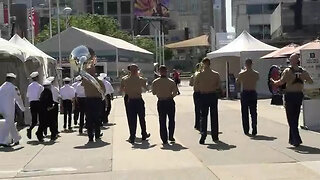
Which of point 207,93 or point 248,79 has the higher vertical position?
point 248,79

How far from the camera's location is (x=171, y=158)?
1065cm

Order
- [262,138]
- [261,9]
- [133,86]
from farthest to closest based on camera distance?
[261,9]
[262,138]
[133,86]

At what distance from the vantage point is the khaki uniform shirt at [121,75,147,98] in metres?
12.9

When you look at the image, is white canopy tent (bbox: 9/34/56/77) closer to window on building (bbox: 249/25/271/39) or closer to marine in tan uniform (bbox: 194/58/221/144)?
marine in tan uniform (bbox: 194/58/221/144)

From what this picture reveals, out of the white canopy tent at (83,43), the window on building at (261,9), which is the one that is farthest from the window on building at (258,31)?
the white canopy tent at (83,43)

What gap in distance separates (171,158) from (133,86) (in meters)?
2.72

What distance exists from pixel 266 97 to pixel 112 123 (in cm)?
1365

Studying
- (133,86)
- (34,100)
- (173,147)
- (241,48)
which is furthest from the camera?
(241,48)

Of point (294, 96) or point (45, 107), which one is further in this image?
point (45, 107)

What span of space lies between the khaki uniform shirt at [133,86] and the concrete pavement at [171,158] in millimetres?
1131

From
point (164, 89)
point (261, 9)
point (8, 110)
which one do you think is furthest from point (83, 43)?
point (261, 9)

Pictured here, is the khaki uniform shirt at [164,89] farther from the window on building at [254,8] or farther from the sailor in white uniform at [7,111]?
the window on building at [254,8]

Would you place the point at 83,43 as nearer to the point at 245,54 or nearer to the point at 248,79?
the point at 245,54

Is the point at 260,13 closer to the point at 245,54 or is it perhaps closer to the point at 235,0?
the point at 235,0
